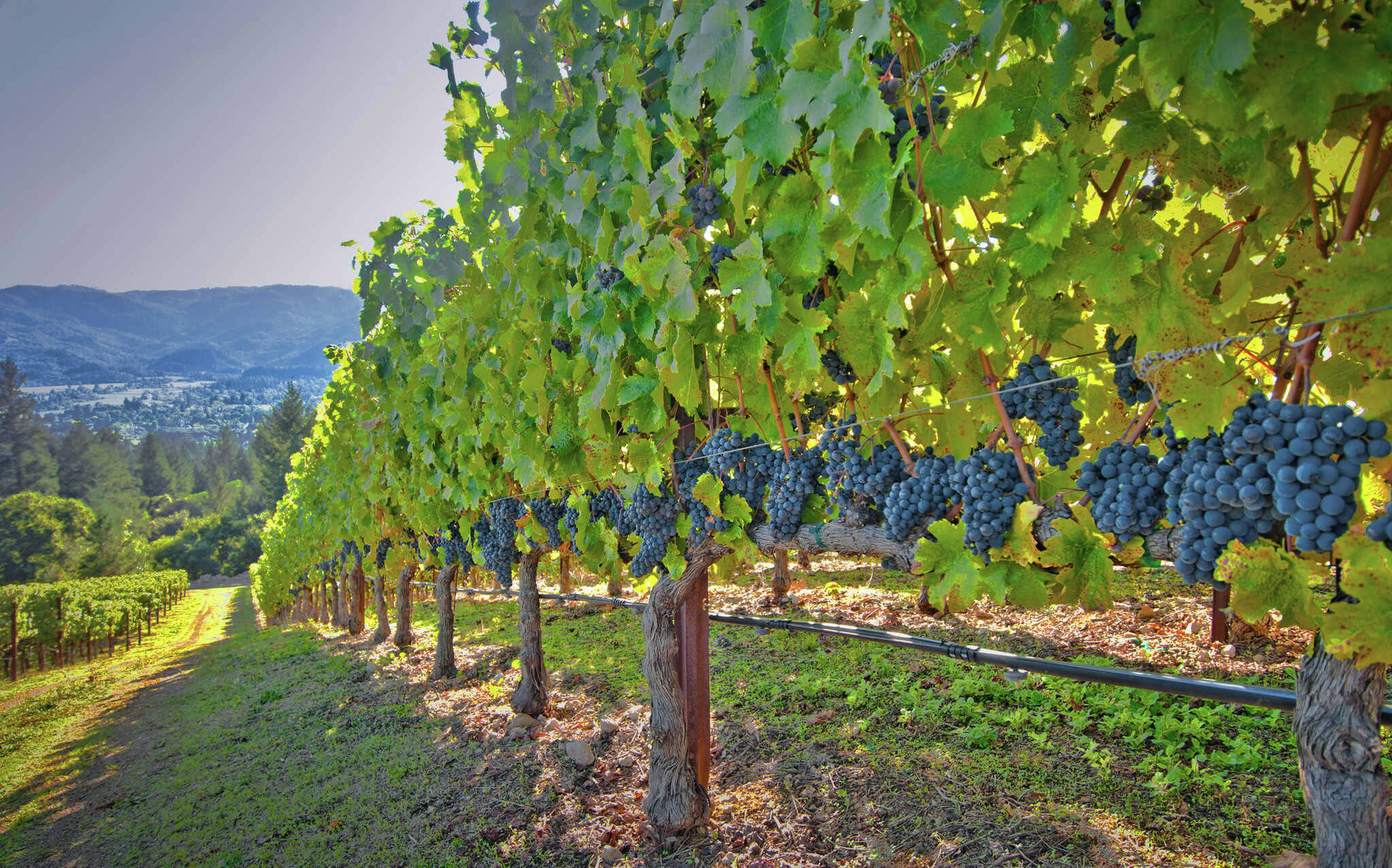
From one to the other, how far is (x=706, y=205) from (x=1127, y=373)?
4.71 ft

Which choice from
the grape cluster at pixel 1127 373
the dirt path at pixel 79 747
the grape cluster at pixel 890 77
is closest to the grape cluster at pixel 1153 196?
the grape cluster at pixel 1127 373

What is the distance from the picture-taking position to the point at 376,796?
183 inches

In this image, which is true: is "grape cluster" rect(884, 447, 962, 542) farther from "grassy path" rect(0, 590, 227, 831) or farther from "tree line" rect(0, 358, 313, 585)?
"tree line" rect(0, 358, 313, 585)

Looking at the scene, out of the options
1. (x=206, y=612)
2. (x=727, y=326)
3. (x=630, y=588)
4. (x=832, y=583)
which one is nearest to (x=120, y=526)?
(x=206, y=612)

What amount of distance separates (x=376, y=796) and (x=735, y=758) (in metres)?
2.56

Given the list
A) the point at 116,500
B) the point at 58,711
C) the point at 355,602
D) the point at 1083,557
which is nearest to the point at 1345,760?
the point at 1083,557

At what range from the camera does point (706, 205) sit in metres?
2.36

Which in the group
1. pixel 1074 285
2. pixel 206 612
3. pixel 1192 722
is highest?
pixel 1074 285

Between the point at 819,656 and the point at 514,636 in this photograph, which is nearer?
the point at 819,656

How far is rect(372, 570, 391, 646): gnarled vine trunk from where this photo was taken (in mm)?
10258

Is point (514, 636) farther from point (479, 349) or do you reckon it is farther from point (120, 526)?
point (120, 526)

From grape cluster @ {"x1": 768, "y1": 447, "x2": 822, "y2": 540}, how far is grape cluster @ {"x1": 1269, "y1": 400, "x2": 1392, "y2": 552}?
1.36m

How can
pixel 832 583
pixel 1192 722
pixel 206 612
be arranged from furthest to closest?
pixel 206 612, pixel 832 583, pixel 1192 722

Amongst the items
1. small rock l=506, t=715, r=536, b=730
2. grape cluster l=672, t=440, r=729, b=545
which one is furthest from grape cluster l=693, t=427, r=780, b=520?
small rock l=506, t=715, r=536, b=730
